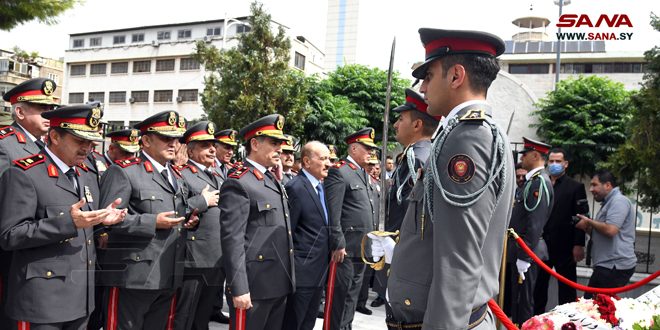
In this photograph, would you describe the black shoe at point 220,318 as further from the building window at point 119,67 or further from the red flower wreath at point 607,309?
the building window at point 119,67

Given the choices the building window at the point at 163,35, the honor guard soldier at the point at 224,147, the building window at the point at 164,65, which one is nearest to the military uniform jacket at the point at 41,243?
the honor guard soldier at the point at 224,147

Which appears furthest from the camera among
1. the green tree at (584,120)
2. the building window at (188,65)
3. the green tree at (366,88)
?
the building window at (188,65)

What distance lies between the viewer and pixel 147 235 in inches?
150

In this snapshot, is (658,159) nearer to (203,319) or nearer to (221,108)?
(203,319)

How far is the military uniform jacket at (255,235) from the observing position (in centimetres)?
370

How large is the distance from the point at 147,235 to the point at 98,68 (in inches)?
1794

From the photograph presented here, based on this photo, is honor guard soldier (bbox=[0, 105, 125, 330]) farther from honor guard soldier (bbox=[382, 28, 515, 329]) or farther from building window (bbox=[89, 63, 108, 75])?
building window (bbox=[89, 63, 108, 75])

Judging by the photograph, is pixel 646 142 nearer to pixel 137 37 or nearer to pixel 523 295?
pixel 523 295

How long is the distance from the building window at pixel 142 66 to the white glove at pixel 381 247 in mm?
43038

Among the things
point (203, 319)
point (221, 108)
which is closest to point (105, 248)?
point (203, 319)

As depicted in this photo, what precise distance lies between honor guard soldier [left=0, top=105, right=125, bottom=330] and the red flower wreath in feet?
8.90

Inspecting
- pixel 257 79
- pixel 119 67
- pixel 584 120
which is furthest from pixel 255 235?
pixel 119 67

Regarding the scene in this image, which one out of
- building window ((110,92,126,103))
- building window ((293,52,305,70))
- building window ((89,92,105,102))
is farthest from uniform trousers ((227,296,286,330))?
building window ((89,92,105,102))

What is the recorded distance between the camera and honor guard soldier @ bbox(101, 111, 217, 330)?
3.81m
